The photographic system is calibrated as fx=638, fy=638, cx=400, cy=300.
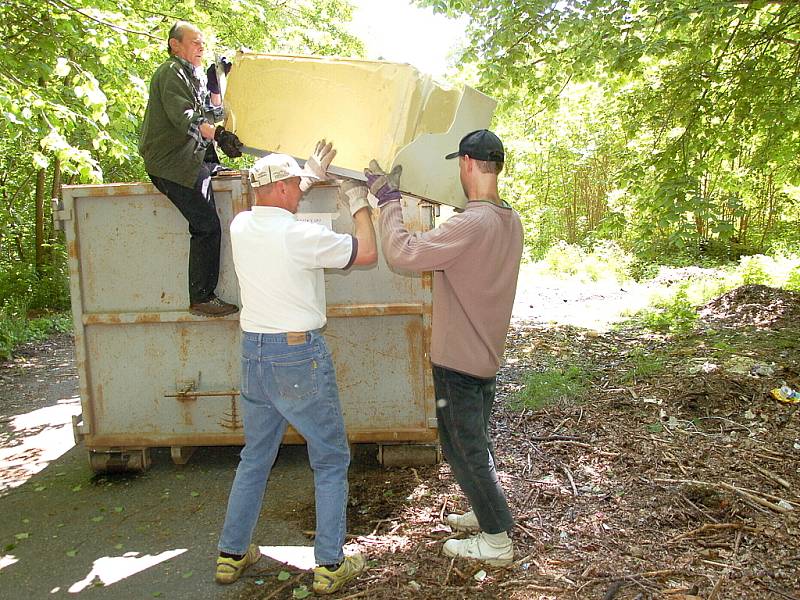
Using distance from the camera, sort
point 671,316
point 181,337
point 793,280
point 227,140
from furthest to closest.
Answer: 1. point 793,280
2. point 671,316
3. point 181,337
4. point 227,140

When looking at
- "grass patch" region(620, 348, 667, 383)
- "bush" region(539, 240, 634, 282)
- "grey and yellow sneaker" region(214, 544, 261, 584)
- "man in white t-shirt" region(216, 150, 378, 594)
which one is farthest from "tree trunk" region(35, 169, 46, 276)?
"man in white t-shirt" region(216, 150, 378, 594)

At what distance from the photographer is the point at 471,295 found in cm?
310

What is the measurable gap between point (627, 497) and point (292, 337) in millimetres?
2288

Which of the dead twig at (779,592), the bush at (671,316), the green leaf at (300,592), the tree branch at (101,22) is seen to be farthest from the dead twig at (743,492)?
the tree branch at (101,22)

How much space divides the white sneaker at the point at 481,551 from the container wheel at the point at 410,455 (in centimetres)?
115

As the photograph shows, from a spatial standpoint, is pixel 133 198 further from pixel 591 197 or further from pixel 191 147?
pixel 591 197

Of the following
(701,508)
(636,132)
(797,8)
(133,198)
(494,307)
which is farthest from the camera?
(636,132)

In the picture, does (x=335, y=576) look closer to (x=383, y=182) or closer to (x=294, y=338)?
(x=294, y=338)

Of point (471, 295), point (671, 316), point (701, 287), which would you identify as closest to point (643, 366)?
point (671, 316)

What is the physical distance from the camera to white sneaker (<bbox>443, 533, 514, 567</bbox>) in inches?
127

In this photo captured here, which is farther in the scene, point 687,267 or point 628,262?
point 628,262

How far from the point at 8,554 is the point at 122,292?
174 centimetres

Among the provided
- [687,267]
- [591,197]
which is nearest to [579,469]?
[687,267]

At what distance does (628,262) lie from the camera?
16172 mm
